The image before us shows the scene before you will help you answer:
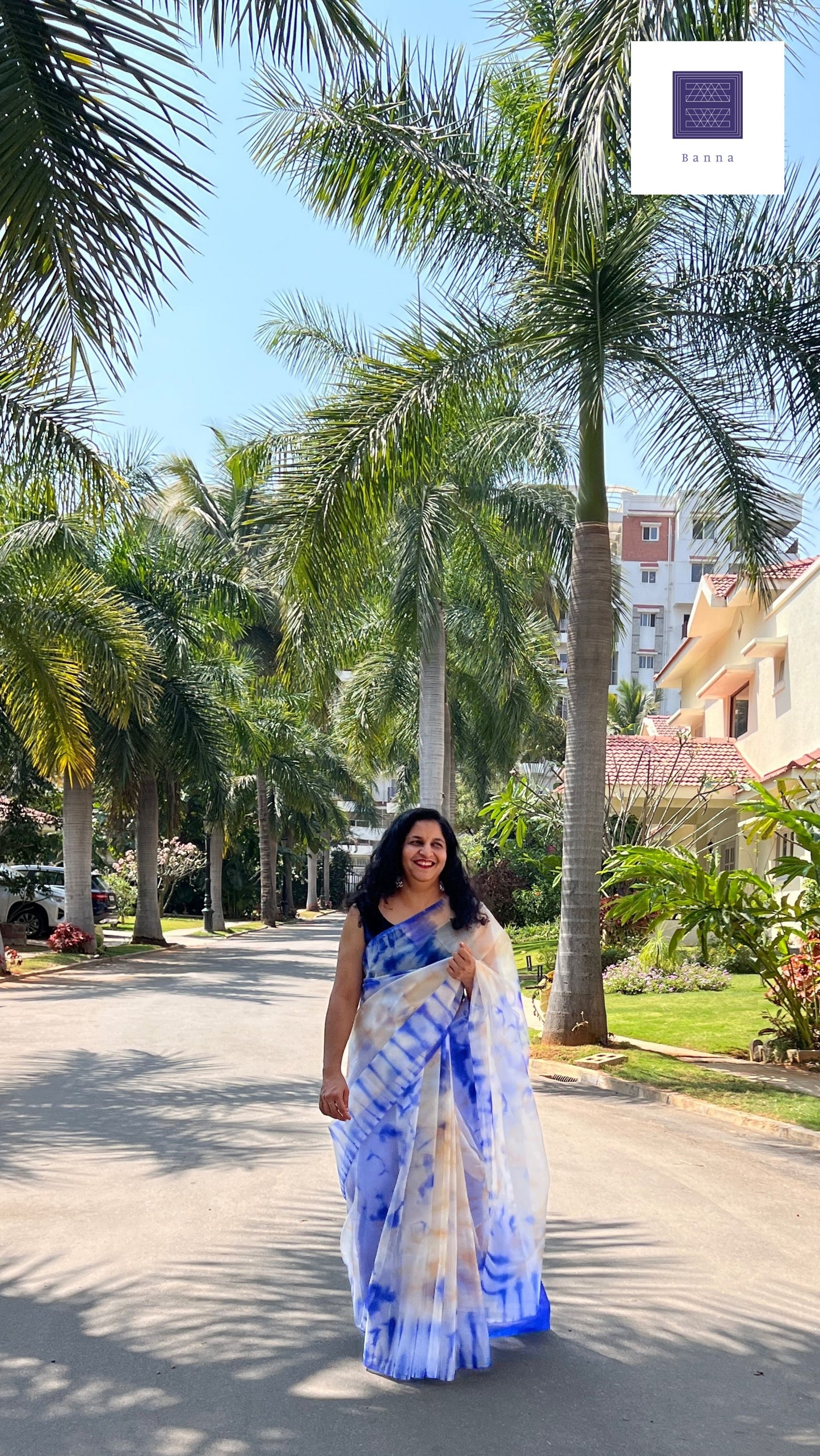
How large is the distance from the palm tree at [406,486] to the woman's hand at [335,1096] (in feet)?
27.7

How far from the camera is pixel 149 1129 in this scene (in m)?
8.80

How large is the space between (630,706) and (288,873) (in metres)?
19.0

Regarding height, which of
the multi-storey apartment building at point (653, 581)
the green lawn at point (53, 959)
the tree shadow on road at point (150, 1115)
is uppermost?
the multi-storey apartment building at point (653, 581)

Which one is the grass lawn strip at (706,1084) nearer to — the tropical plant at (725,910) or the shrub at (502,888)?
the tropical plant at (725,910)

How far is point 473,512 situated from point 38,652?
7848mm

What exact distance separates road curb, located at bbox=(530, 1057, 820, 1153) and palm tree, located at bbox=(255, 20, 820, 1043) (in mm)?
973

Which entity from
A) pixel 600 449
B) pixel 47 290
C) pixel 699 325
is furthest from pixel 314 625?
pixel 47 290

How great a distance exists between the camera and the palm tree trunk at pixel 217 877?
131 ft

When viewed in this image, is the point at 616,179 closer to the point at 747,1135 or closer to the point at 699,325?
the point at 699,325

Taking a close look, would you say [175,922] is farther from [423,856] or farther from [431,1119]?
[431,1119]

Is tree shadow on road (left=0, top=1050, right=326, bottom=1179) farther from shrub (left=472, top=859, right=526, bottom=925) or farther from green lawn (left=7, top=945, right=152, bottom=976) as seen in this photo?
shrub (left=472, top=859, right=526, bottom=925)

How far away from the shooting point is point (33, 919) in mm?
31812

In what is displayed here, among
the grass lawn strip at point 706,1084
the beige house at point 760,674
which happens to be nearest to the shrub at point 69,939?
the beige house at point 760,674

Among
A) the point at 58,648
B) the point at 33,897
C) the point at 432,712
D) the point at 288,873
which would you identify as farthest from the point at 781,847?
the point at 288,873
